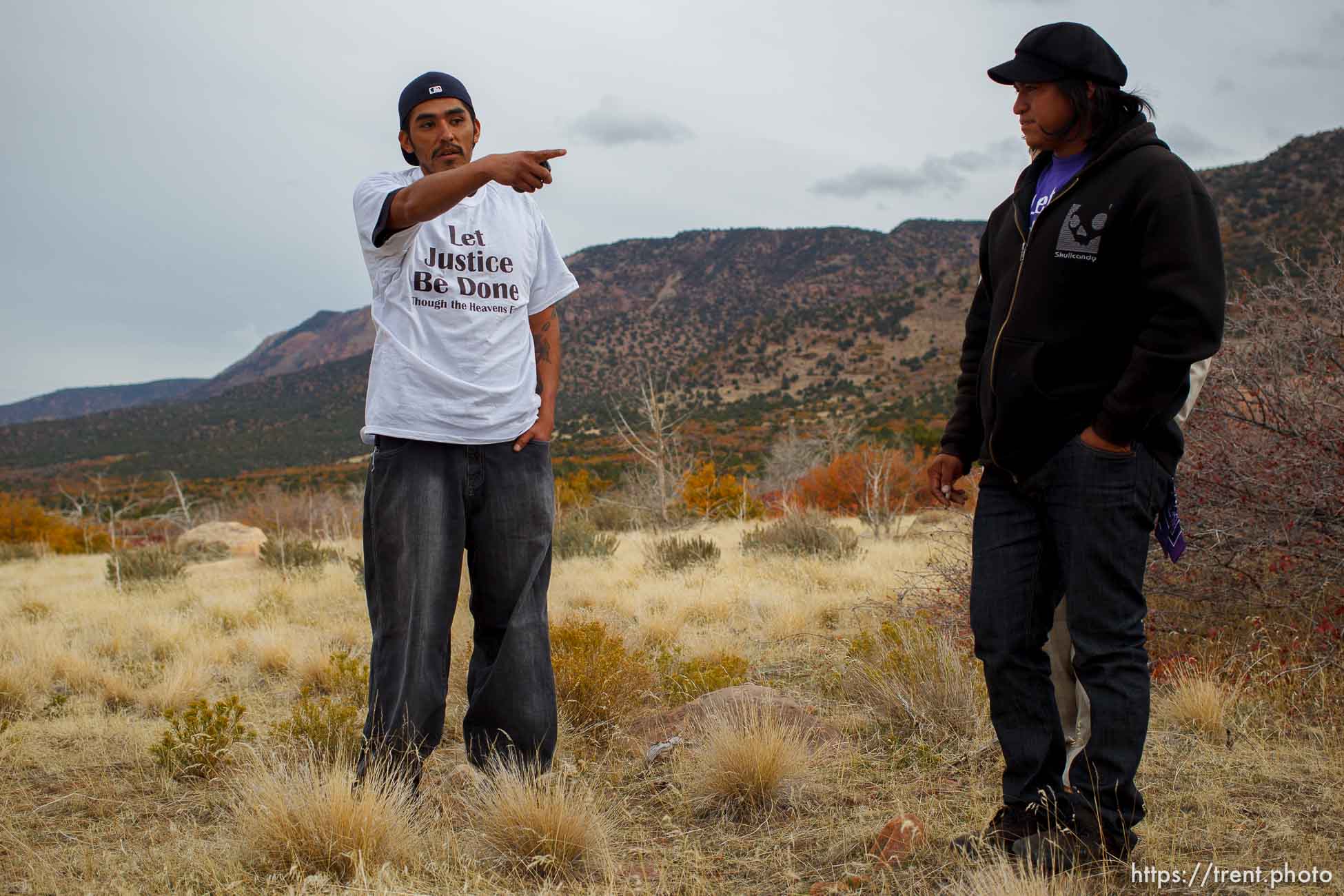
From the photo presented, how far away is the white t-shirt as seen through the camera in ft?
8.72

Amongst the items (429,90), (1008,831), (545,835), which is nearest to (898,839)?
(1008,831)

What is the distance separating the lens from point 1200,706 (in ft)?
11.1

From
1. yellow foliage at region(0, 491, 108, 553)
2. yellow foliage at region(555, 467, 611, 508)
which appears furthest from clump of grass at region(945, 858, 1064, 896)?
yellow foliage at region(0, 491, 108, 553)

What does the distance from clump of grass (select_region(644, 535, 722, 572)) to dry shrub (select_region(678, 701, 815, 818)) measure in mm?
5172

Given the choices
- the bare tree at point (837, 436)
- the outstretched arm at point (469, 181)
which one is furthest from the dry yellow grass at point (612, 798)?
the bare tree at point (837, 436)

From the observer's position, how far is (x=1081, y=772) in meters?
2.23

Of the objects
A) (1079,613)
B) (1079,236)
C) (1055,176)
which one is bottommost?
(1079,613)

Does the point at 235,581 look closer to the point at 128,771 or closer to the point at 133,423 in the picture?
the point at 128,771

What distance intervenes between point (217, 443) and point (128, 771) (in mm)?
59450

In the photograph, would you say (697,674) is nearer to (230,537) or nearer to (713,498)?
(713,498)

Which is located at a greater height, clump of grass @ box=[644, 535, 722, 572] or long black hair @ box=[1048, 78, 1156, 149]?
long black hair @ box=[1048, 78, 1156, 149]

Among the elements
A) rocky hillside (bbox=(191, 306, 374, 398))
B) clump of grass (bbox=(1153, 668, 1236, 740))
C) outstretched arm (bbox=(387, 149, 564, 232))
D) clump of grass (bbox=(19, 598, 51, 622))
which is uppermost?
rocky hillside (bbox=(191, 306, 374, 398))

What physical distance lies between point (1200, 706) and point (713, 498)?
37.2ft

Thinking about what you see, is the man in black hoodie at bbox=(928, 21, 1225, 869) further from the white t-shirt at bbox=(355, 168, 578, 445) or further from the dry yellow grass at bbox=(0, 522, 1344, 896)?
the white t-shirt at bbox=(355, 168, 578, 445)
